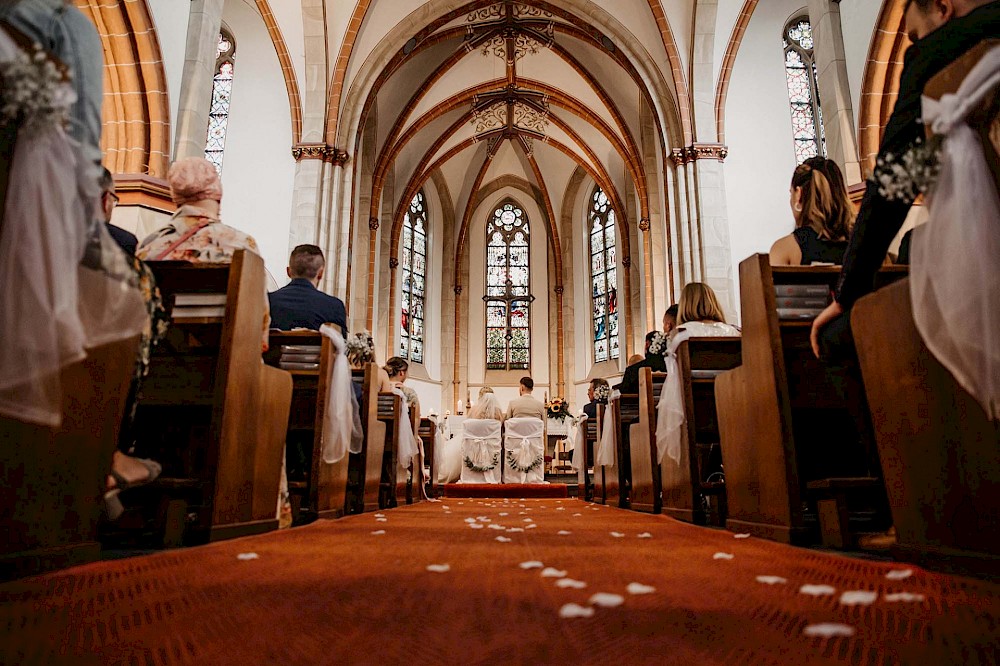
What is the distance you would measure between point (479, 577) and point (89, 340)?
1.02 meters

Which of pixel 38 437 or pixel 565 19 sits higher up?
pixel 565 19

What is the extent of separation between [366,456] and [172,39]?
4.27m

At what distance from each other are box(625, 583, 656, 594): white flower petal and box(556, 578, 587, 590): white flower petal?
0.34ft

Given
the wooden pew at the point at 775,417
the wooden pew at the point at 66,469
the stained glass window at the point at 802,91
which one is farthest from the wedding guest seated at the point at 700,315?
the stained glass window at the point at 802,91

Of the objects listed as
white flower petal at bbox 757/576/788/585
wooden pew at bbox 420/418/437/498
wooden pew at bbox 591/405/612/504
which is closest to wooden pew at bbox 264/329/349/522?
white flower petal at bbox 757/576/788/585

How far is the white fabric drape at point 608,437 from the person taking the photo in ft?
17.9

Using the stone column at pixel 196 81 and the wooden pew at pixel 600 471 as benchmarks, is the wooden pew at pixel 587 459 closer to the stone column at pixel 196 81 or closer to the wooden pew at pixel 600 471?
the wooden pew at pixel 600 471

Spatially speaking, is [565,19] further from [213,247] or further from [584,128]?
[213,247]

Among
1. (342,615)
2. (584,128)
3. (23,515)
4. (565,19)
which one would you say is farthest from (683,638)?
(584,128)

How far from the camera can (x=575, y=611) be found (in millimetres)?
1248

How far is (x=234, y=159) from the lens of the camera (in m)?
10.8

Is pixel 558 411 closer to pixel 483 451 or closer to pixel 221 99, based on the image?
pixel 483 451

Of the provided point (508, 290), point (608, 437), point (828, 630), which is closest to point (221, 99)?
point (608, 437)

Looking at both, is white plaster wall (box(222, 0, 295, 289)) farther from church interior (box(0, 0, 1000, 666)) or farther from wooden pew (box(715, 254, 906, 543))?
wooden pew (box(715, 254, 906, 543))
